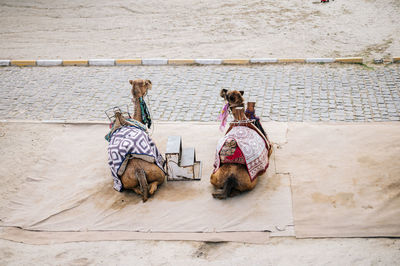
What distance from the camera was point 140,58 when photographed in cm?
1233

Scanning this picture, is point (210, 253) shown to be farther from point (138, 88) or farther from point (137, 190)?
point (138, 88)

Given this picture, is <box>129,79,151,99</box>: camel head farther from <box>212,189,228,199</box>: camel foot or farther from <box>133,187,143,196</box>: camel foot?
<box>212,189,228,199</box>: camel foot

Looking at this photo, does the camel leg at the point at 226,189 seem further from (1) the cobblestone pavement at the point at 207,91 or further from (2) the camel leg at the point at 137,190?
(1) the cobblestone pavement at the point at 207,91

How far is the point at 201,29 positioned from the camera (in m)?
14.1

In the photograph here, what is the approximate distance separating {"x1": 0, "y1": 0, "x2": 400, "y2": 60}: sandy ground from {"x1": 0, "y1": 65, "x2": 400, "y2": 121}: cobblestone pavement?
1000mm

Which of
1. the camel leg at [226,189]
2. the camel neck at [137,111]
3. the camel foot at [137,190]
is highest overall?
the camel neck at [137,111]

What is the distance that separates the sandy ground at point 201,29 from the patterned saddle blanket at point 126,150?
6.14 m

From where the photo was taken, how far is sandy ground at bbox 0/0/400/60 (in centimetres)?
1232

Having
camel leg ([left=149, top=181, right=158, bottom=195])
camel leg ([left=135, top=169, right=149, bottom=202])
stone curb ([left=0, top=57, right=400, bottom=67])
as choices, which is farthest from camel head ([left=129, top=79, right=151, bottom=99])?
stone curb ([left=0, top=57, right=400, bottom=67])

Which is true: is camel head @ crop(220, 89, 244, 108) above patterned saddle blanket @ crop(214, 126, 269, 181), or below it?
above

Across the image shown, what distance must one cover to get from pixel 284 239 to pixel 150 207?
2.21 m

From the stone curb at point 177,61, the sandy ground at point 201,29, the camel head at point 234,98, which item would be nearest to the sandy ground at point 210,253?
the camel head at point 234,98

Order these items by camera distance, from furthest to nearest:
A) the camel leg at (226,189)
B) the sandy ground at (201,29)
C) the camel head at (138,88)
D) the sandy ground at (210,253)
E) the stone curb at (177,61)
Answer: the sandy ground at (201,29)
the stone curb at (177,61)
the camel head at (138,88)
the camel leg at (226,189)
the sandy ground at (210,253)

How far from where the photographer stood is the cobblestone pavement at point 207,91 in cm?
906
